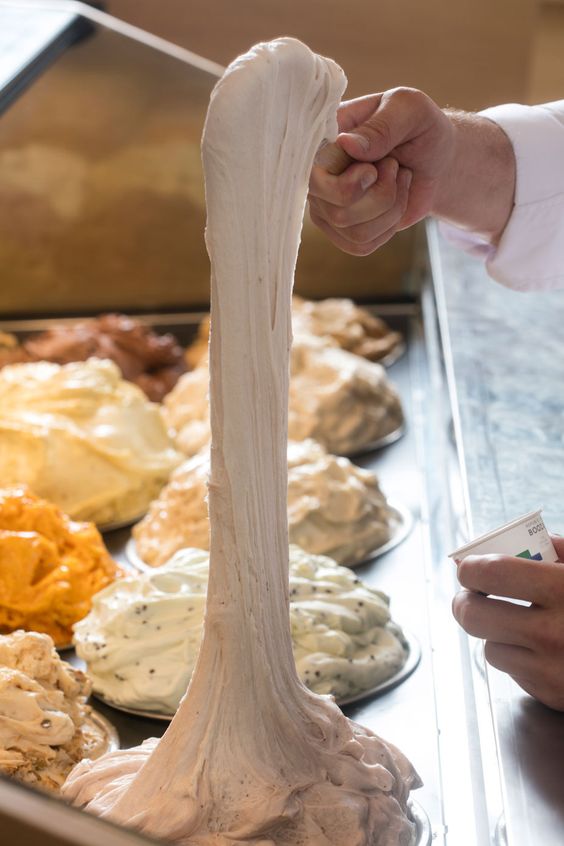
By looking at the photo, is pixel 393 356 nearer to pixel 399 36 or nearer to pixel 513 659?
pixel 513 659

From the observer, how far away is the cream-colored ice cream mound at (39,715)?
1413mm

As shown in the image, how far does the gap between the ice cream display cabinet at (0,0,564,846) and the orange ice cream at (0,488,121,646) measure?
0.09 meters

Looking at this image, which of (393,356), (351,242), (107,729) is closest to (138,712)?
(107,729)

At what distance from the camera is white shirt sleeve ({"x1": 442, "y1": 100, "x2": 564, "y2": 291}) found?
2021mm

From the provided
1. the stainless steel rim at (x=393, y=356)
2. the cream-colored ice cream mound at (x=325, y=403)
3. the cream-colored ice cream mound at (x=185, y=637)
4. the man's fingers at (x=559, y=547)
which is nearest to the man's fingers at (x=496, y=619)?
the man's fingers at (x=559, y=547)

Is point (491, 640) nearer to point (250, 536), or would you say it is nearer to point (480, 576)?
point (480, 576)

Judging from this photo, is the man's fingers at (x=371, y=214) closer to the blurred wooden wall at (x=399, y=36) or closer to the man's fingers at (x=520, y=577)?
the man's fingers at (x=520, y=577)

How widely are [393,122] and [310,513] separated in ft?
2.57

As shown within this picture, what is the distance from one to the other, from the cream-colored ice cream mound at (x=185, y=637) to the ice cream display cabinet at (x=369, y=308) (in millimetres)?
42

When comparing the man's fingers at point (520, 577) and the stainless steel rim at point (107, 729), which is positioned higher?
Answer: the man's fingers at point (520, 577)

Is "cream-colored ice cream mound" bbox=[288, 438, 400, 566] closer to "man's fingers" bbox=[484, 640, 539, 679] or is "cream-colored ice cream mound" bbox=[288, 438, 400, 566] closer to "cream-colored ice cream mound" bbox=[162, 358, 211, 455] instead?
"cream-colored ice cream mound" bbox=[162, 358, 211, 455]

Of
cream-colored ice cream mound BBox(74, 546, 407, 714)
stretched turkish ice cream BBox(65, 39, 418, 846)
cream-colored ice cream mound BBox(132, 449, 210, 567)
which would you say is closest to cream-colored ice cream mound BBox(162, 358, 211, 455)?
cream-colored ice cream mound BBox(132, 449, 210, 567)

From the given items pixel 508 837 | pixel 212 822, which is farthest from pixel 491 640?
pixel 212 822

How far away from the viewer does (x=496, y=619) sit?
1.36m
